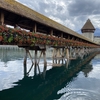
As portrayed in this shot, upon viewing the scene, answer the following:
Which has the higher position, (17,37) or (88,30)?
(88,30)

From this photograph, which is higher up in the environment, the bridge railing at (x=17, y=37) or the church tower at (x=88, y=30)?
the church tower at (x=88, y=30)

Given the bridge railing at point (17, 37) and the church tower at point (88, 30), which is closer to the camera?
the bridge railing at point (17, 37)

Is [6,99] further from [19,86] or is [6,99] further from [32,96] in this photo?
[19,86]

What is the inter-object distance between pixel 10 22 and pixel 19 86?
4621mm

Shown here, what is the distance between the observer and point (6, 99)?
531cm

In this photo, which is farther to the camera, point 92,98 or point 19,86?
point 19,86

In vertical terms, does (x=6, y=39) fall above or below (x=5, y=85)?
above

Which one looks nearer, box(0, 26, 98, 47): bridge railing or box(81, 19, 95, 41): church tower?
box(0, 26, 98, 47): bridge railing

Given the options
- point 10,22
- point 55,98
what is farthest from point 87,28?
point 55,98

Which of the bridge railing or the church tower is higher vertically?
the church tower

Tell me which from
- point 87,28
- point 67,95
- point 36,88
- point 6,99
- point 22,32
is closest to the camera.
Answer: point 6,99

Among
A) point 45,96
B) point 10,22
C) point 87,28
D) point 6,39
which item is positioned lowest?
point 45,96

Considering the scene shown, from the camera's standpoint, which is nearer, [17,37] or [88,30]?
[17,37]

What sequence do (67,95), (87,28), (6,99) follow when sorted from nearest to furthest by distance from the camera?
(6,99) → (67,95) → (87,28)
